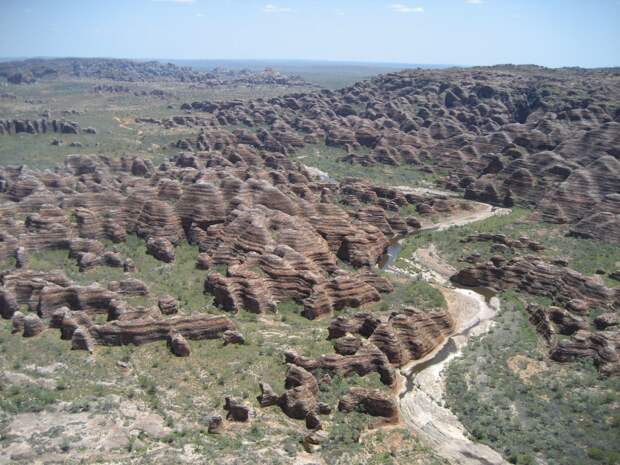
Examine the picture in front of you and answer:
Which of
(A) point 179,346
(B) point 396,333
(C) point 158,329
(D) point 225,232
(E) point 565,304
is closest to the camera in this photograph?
(A) point 179,346

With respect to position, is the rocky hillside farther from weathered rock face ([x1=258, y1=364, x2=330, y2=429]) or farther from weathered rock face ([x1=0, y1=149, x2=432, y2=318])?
weathered rock face ([x1=258, y1=364, x2=330, y2=429])

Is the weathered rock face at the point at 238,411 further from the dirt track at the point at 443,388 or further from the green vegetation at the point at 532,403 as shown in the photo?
the green vegetation at the point at 532,403

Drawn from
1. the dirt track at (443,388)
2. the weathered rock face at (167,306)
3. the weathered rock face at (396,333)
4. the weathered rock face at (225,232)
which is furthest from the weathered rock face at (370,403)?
the weathered rock face at (167,306)

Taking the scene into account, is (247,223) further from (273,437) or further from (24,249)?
(273,437)

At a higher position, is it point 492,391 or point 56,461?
point 56,461

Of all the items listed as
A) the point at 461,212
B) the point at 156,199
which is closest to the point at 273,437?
the point at 156,199

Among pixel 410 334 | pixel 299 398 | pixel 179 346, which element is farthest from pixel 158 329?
pixel 410 334

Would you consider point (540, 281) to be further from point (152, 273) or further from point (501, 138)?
point (501, 138)

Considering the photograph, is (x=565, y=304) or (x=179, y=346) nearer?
(x=179, y=346)
